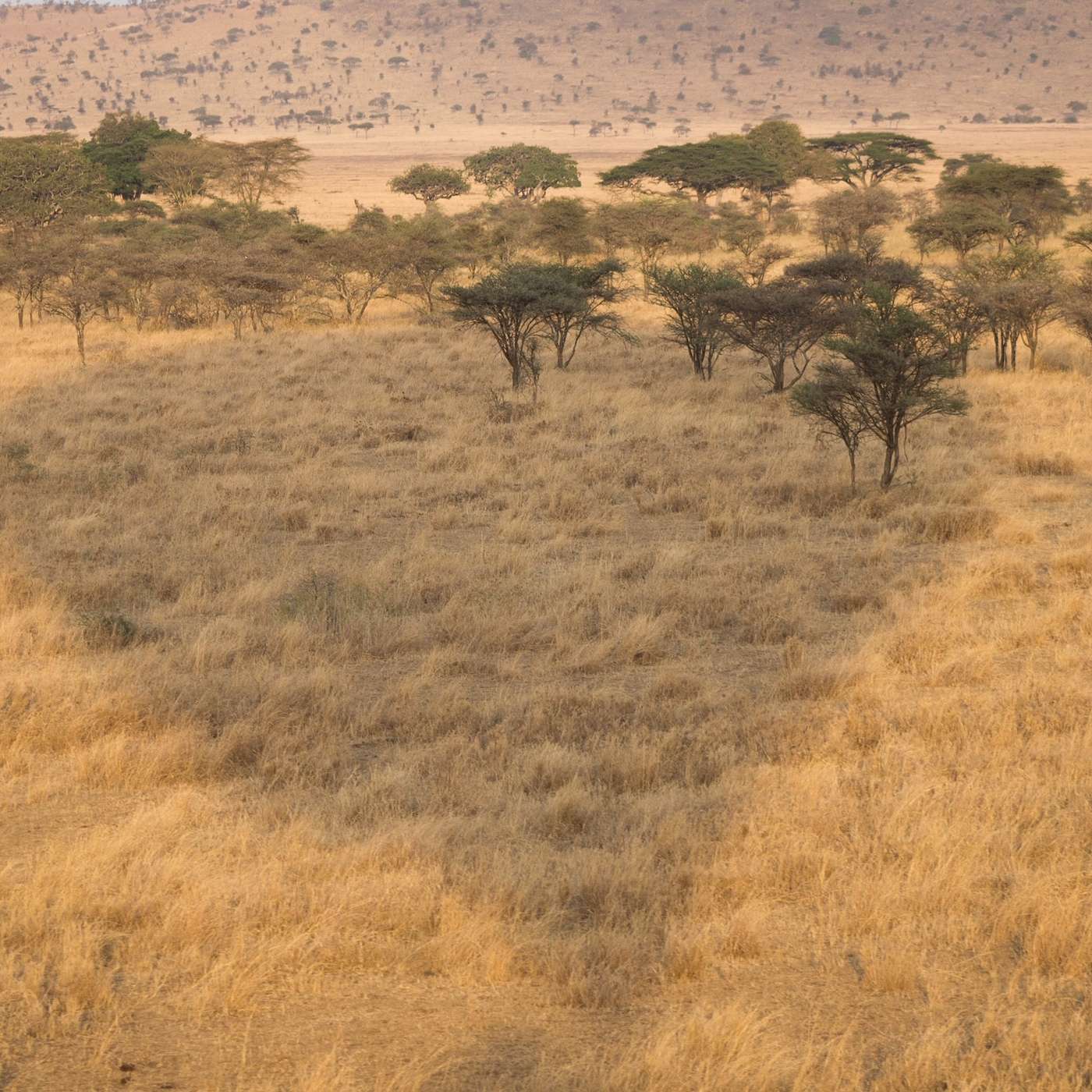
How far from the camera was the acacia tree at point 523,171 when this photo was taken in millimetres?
61688

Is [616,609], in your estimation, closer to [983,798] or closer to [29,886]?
[983,798]

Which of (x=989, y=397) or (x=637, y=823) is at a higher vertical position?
(x=989, y=397)

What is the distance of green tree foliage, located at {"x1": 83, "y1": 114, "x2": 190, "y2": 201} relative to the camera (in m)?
56.4

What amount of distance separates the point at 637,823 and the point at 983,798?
5.35ft

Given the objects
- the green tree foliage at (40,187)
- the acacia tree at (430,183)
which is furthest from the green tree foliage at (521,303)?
the acacia tree at (430,183)

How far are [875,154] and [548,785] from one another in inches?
2222

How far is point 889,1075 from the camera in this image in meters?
3.80

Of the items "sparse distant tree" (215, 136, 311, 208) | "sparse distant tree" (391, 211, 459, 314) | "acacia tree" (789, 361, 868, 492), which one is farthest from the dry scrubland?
"sparse distant tree" (215, 136, 311, 208)

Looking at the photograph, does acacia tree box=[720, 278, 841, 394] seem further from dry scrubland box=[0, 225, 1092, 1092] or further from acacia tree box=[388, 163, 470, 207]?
acacia tree box=[388, 163, 470, 207]

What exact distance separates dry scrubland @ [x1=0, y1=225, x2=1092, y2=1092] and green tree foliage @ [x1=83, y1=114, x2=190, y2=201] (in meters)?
A: 48.2

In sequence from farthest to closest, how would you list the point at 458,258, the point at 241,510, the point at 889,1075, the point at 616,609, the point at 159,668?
1. the point at 458,258
2. the point at 241,510
3. the point at 616,609
4. the point at 159,668
5. the point at 889,1075

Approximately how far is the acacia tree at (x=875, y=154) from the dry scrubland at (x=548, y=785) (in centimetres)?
4647

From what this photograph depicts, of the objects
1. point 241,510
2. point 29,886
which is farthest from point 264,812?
point 241,510

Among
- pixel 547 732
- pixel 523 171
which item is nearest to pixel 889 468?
pixel 547 732
